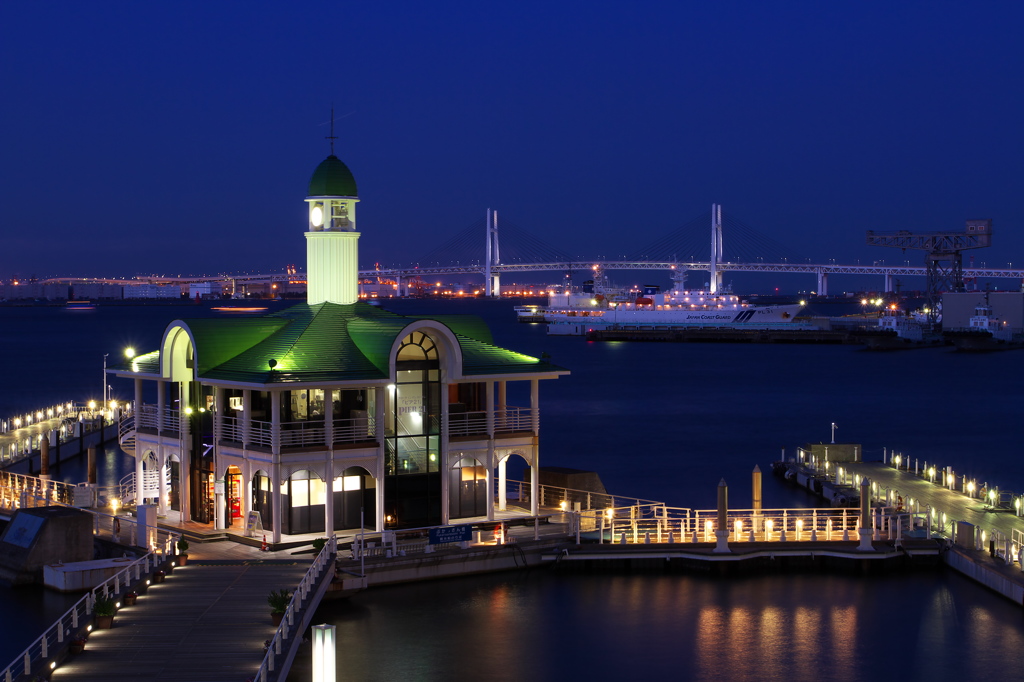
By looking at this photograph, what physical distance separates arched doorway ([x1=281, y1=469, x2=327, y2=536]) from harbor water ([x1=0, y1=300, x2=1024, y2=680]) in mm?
2391

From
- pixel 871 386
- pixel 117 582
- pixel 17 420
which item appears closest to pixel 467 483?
pixel 117 582

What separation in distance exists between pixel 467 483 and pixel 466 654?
5972mm

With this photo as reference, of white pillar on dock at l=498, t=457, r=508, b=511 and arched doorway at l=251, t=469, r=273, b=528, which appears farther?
white pillar on dock at l=498, t=457, r=508, b=511

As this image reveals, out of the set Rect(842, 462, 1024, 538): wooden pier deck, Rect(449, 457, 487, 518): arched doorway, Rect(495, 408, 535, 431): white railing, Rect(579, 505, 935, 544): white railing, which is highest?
Rect(495, 408, 535, 431): white railing

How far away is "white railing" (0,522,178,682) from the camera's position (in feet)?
55.4

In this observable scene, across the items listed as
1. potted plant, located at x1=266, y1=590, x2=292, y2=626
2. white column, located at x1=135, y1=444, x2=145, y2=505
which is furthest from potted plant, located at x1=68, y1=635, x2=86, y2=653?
white column, located at x1=135, y1=444, x2=145, y2=505

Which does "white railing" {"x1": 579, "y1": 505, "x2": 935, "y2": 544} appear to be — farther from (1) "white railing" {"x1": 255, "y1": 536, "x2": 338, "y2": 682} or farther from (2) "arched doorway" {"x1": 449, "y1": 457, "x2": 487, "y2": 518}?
(1) "white railing" {"x1": 255, "y1": 536, "x2": 338, "y2": 682}

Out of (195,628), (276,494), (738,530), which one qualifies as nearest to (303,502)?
(276,494)

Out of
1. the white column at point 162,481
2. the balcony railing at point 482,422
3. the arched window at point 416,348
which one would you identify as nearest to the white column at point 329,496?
the arched window at point 416,348

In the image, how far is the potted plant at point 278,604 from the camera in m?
19.2

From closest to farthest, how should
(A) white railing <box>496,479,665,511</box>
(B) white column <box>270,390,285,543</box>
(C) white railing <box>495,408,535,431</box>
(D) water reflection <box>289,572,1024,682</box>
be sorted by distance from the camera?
(D) water reflection <box>289,572,1024,682</box> → (B) white column <box>270,390,285,543</box> → (C) white railing <box>495,408,535,431</box> → (A) white railing <box>496,479,665,511</box>

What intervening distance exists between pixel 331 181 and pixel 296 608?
36.7 feet

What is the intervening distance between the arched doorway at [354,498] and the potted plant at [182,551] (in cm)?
337

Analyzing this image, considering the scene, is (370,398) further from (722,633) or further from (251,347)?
(722,633)
